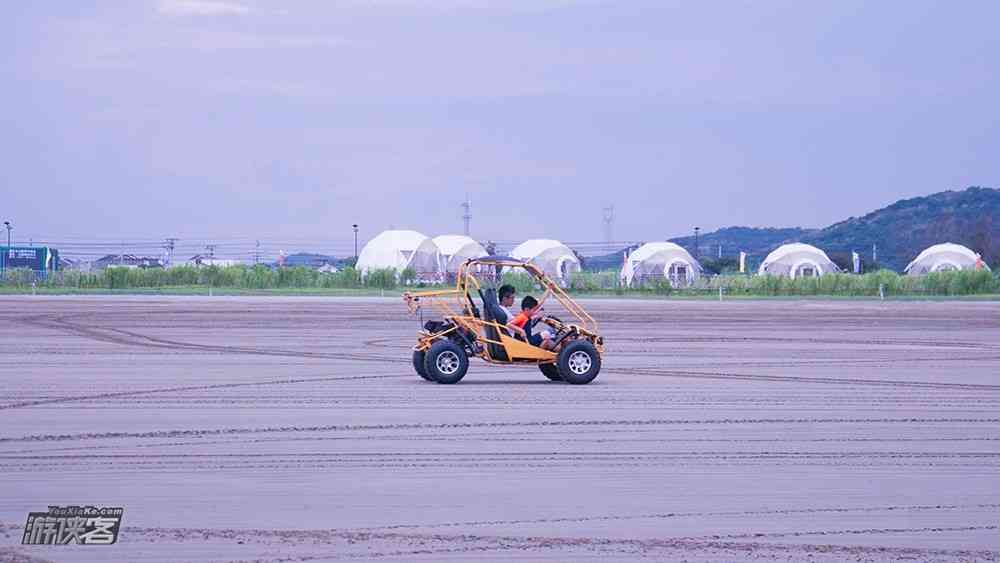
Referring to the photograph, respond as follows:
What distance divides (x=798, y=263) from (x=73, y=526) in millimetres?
109715

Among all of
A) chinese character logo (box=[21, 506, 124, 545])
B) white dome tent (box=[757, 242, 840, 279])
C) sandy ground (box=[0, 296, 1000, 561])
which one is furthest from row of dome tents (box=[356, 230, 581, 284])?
chinese character logo (box=[21, 506, 124, 545])

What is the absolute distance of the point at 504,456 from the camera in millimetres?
14156

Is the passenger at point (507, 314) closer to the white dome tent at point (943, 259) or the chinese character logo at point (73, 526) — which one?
the chinese character logo at point (73, 526)

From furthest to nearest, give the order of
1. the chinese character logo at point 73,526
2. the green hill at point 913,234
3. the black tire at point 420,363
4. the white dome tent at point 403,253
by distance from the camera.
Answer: the green hill at point 913,234
the white dome tent at point 403,253
the black tire at point 420,363
the chinese character logo at point 73,526

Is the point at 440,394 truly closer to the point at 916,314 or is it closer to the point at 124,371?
the point at 124,371

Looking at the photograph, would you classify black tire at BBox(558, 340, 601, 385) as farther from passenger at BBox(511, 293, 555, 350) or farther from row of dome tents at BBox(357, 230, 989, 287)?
row of dome tents at BBox(357, 230, 989, 287)

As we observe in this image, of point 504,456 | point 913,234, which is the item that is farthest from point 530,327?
point 913,234

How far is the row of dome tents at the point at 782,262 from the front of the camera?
363 feet

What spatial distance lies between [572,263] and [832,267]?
64.8 ft

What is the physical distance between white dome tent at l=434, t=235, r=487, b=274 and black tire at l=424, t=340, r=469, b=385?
87.7 meters

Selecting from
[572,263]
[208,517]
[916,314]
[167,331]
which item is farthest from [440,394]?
[572,263]

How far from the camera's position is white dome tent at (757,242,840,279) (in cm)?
11675

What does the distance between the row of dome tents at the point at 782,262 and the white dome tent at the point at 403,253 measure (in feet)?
44.8

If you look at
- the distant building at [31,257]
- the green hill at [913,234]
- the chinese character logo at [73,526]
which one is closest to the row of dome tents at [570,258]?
the distant building at [31,257]
